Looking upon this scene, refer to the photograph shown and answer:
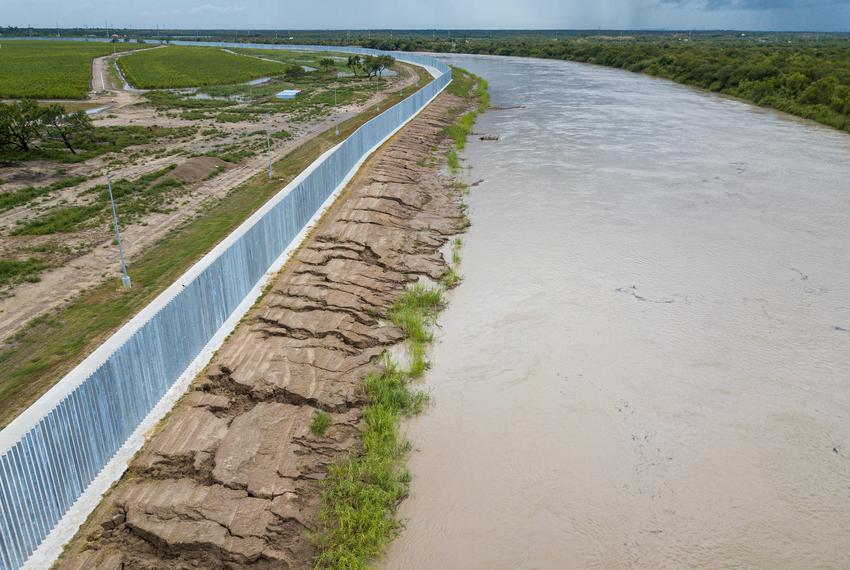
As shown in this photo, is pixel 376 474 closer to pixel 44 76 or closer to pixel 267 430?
pixel 267 430

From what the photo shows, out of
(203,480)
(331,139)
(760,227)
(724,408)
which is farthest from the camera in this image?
(331,139)

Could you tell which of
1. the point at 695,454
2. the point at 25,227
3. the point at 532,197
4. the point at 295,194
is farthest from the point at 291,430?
the point at 532,197

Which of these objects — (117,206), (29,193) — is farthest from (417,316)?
(29,193)

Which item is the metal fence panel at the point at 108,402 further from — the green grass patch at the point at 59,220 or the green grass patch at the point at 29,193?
the green grass patch at the point at 29,193

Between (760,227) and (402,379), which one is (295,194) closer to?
(402,379)

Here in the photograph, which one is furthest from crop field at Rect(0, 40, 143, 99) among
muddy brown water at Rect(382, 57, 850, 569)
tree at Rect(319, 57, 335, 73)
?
muddy brown water at Rect(382, 57, 850, 569)

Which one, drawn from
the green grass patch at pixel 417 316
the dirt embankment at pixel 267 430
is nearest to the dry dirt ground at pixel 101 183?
the dirt embankment at pixel 267 430

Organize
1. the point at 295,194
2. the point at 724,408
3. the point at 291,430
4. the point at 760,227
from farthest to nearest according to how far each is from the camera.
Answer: the point at 760,227 < the point at 295,194 < the point at 724,408 < the point at 291,430

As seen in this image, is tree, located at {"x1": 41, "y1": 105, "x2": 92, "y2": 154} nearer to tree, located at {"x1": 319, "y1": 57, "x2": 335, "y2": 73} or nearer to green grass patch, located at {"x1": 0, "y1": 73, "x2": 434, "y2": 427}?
green grass patch, located at {"x1": 0, "y1": 73, "x2": 434, "y2": 427}
